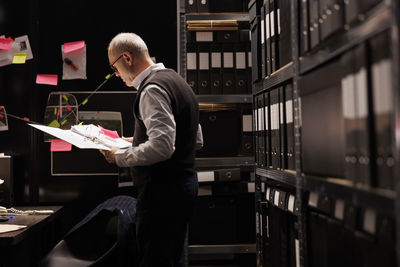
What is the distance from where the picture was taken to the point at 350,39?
97 centimetres

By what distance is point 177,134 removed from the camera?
1708 millimetres

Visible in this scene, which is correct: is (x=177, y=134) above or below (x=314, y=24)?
below

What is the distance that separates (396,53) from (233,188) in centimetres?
165

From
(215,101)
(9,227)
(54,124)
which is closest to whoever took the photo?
(9,227)

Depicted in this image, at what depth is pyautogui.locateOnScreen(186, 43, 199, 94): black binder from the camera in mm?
2355

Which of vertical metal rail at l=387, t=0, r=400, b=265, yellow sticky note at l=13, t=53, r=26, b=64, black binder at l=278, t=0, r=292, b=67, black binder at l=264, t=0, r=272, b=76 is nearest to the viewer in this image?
vertical metal rail at l=387, t=0, r=400, b=265

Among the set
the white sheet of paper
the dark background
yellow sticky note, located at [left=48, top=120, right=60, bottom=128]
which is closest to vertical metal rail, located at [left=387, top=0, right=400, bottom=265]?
the white sheet of paper

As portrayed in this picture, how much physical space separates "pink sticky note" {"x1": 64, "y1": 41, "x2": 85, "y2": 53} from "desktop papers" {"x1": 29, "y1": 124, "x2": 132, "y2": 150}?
0.90m

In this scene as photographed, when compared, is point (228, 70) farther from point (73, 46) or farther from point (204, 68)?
point (73, 46)

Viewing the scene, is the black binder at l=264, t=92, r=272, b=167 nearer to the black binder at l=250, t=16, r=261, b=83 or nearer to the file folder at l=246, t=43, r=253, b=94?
the black binder at l=250, t=16, r=261, b=83

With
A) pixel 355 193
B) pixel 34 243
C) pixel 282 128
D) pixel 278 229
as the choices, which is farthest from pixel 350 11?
pixel 34 243

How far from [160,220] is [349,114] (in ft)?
3.06

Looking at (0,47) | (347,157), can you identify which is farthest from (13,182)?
(347,157)

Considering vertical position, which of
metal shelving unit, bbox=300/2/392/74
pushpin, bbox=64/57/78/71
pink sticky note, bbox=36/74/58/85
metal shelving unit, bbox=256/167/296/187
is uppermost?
pushpin, bbox=64/57/78/71
